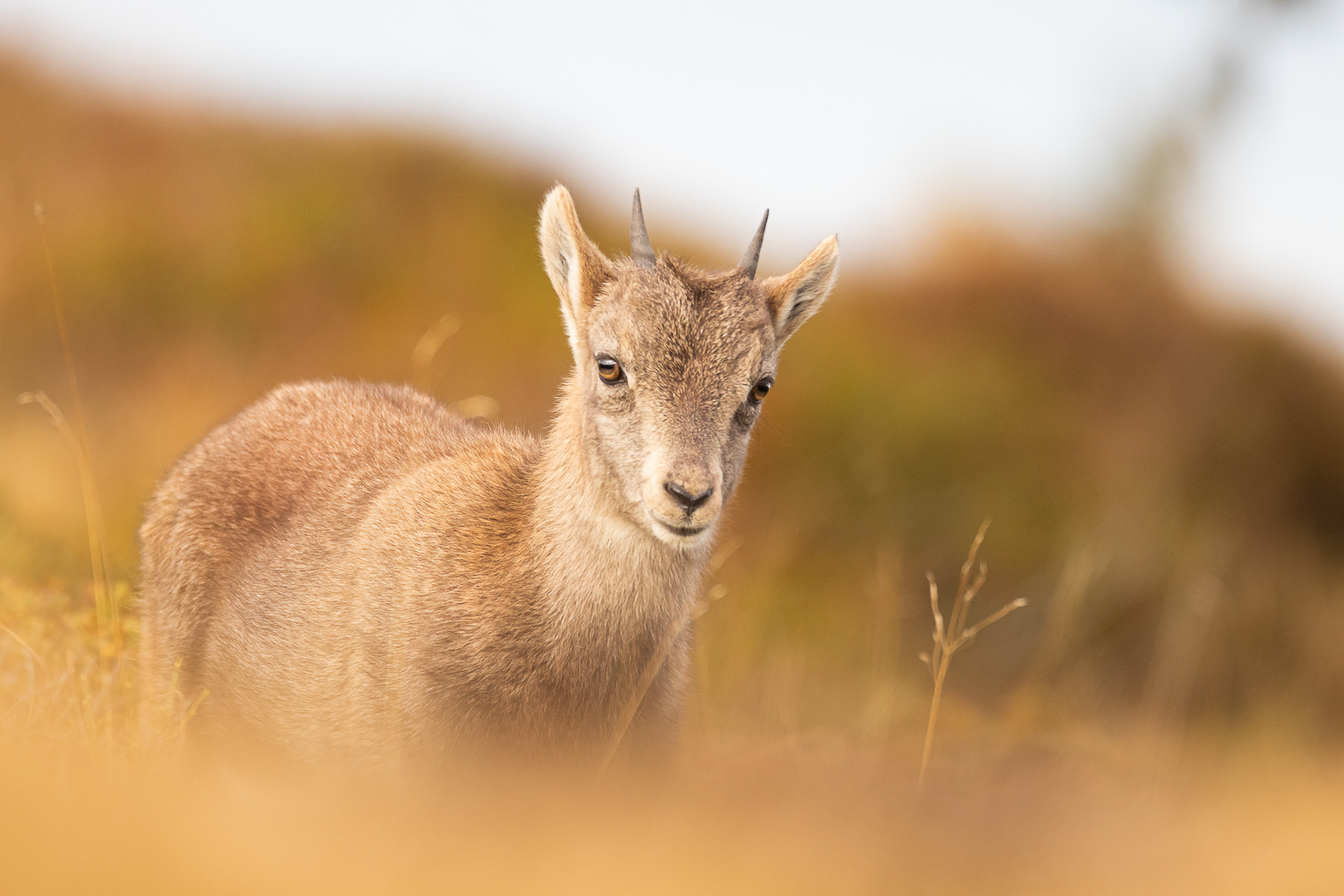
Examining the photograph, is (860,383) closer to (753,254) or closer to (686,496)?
(753,254)

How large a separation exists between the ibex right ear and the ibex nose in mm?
1228

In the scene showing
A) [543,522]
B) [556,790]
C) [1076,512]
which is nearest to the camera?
[556,790]

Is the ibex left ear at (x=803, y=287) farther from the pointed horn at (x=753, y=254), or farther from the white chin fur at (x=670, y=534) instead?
the white chin fur at (x=670, y=534)

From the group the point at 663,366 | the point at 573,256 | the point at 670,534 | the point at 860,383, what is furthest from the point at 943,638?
the point at 860,383

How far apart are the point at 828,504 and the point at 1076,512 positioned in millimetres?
3405

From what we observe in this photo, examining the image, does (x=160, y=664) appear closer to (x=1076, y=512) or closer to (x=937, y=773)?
(x=937, y=773)

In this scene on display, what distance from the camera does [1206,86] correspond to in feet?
52.5

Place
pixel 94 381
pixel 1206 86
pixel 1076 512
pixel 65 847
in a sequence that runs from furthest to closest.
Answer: pixel 1206 86 < pixel 1076 512 < pixel 94 381 < pixel 65 847

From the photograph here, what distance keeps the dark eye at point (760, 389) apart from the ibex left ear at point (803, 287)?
1.24ft

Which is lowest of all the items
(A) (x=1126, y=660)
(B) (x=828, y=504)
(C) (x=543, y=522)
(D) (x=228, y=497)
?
(A) (x=1126, y=660)

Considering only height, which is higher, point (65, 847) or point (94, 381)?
point (65, 847)

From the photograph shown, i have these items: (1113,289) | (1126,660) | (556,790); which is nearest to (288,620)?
(556,790)

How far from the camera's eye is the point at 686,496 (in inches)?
170

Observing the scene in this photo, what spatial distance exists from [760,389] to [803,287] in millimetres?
851
